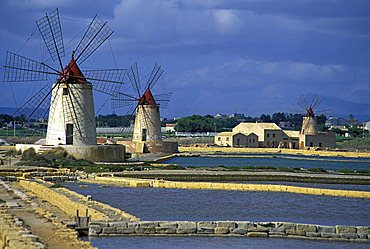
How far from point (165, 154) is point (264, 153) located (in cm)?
1669

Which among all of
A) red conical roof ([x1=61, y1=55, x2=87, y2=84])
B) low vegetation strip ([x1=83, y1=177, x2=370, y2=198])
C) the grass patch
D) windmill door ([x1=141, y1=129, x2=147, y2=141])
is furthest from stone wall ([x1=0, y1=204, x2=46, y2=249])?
the grass patch

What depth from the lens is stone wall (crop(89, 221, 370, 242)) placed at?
1432 cm

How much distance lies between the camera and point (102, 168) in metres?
31.7

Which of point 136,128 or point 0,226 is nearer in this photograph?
point 0,226

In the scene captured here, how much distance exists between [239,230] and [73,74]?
2161 cm

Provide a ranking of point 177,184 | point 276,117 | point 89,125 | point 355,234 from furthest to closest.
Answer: point 276,117 < point 89,125 < point 177,184 < point 355,234

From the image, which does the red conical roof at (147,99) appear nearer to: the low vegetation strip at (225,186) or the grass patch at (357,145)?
the low vegetation strip at (225,186)

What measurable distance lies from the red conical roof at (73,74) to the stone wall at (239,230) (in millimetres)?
20861

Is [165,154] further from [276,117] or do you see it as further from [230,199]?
[276,117]

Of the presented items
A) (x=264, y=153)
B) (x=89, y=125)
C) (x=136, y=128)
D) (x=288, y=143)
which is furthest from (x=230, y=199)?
(x=288, y=143)

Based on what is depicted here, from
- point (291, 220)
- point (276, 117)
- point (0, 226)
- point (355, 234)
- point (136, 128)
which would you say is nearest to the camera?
point (0, 226)

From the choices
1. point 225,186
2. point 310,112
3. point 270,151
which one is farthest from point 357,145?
point 225,186

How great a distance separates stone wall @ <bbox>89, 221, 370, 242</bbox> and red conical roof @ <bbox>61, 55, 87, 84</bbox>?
2086 centimetres

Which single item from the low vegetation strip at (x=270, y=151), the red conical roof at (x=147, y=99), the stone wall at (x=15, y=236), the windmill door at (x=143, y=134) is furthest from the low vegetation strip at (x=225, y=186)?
the low vegetation strip at (x=270, y=151)
